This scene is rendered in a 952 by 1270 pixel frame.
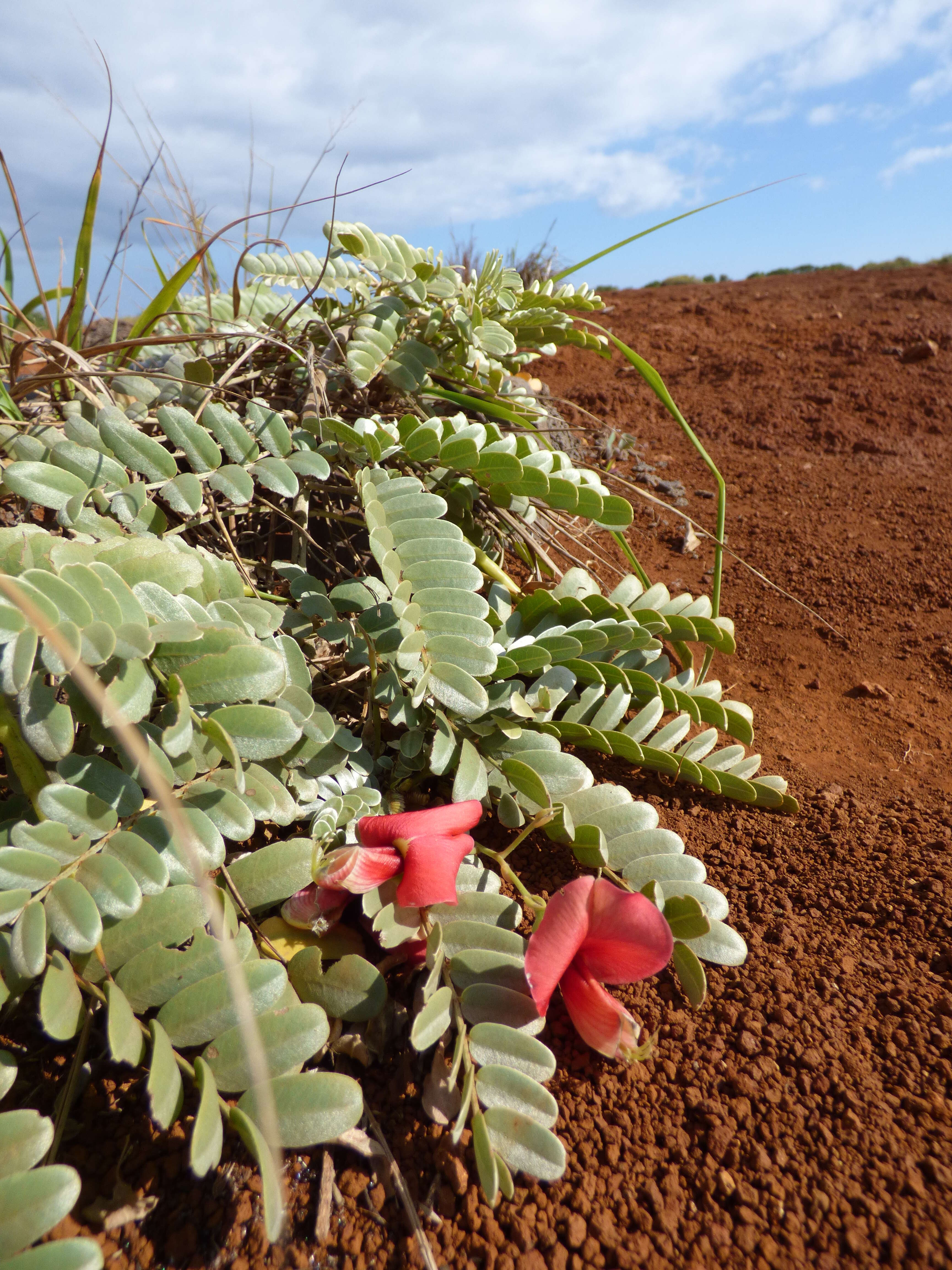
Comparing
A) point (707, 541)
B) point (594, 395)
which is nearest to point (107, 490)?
point (707, 541)

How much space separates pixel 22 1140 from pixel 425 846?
43cm

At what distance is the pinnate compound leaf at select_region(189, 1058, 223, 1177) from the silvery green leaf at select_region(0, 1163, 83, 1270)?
0.29 ft

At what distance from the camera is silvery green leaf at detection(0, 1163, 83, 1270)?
1.92ft

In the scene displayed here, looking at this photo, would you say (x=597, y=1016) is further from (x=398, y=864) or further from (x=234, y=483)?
(x=234, y=483)

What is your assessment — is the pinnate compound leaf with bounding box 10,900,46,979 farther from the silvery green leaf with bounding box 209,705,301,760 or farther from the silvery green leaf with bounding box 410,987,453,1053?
the silvery green leaf with bounding box 410,987,453,1053

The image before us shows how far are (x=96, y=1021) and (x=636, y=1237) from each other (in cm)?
60

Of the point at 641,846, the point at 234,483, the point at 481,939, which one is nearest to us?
the point at 481,939

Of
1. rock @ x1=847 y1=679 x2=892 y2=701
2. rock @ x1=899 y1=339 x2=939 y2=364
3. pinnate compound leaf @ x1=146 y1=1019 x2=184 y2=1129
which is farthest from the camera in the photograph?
rock @ x1=899 y1=339 x2=939 y2=364

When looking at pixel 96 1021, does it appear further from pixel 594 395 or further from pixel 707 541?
pixel 594 395

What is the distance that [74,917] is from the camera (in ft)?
2.25

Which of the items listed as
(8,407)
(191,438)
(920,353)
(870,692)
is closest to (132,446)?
(191,438)

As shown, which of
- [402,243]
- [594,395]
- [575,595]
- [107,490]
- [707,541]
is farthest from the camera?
[594,395]

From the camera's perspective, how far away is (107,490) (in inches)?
41.9

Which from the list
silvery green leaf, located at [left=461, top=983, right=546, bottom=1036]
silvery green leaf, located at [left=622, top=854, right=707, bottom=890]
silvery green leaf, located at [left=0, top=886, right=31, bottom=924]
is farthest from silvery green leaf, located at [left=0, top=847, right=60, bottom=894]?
silvery green leaf, located at [left=622, top=854, right=707, bottom=890]
